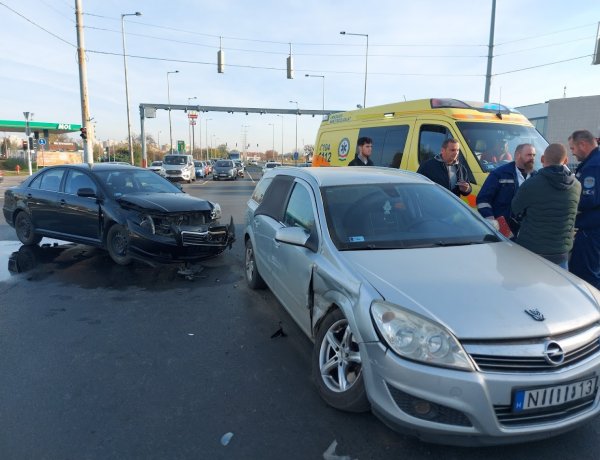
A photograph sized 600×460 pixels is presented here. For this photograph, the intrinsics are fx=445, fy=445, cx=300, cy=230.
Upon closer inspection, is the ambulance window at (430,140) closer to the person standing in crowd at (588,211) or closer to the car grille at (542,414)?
the person standing in crowd at (588,211)

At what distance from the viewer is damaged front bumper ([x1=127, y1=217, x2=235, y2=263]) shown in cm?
627

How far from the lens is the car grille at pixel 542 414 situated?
7.39 ft

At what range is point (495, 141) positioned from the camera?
6.68m

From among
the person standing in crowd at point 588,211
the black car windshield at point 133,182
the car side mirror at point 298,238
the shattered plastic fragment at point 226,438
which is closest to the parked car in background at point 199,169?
the black car windshield at point 133,182

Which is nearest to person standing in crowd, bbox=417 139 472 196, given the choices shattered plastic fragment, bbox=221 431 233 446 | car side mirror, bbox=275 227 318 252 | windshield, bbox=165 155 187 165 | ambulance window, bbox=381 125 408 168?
ambulance window, bbox=381 125 408 168

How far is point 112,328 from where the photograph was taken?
14.6 feet

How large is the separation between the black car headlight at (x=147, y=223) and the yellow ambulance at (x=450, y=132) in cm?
403

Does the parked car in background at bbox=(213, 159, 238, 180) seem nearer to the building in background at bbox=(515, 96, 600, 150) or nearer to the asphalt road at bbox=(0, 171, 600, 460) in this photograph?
the building in background at bbox=(515, 96, 600, 150)

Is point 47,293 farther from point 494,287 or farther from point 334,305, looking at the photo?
point 494,287

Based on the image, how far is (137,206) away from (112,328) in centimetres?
246

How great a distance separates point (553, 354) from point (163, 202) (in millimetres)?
5606

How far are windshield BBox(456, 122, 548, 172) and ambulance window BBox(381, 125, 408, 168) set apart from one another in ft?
3.47

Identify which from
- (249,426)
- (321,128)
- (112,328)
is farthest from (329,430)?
(321,128)

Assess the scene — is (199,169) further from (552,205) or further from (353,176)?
(552,205)
